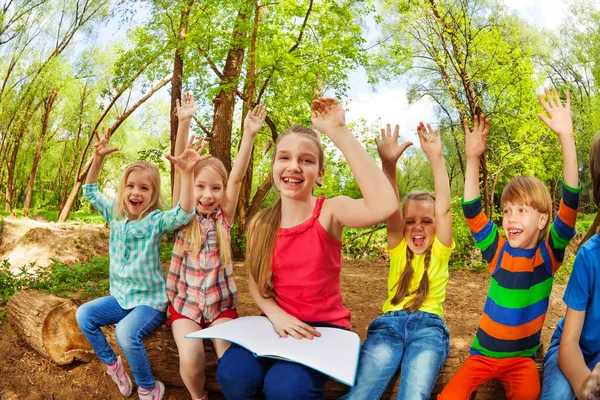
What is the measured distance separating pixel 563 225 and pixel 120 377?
8.45 ft

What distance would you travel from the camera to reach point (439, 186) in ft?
7.88

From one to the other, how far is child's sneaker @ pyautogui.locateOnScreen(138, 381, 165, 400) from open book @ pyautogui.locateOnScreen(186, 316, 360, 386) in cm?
86

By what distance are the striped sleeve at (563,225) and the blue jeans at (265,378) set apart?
48.1 inches

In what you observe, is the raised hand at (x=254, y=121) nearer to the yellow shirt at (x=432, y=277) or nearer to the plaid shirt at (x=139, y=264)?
the plaid shirt at (x=139, y=264)

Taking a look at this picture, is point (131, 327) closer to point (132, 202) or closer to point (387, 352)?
point (132, 202)

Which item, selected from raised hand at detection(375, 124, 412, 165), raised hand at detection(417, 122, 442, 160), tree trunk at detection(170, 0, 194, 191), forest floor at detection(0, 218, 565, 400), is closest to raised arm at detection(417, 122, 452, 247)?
raised hand at detection(417, 122, 442, 160)

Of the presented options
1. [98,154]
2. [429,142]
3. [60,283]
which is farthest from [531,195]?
[60,283]

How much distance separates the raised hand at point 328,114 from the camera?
207 cm

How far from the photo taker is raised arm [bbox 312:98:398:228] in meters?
1.94

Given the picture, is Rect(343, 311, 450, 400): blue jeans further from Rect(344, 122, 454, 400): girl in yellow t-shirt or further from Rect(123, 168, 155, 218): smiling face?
Rect(123, 168, 155, 218): smiling face

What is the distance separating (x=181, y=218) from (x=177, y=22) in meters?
5.65

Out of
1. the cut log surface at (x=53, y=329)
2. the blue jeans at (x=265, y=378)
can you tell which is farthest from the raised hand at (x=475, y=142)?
the cut log surface at (x=53, y=329)

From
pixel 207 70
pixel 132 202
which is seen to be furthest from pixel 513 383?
pixel 207 70

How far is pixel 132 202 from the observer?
2.90 metres
